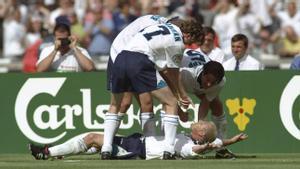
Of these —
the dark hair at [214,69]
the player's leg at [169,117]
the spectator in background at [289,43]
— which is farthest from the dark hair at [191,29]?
the spectator in background at [289,43]

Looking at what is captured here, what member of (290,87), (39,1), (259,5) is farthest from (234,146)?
(39,1)

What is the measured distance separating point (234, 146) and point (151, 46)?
345 cm

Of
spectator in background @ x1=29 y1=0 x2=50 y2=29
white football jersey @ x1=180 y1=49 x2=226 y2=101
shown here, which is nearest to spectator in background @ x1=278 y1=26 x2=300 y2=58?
spectator in background @ x1=29 y1=0 x2=50 y2=29

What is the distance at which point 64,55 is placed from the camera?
61.3ft

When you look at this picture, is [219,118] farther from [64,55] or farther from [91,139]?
[64,55]

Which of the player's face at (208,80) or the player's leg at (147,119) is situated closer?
the player's face at (208,80)

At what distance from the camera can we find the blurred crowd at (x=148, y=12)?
24688 millimetres

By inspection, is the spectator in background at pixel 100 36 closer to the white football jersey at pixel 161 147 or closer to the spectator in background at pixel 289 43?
the spectator in background at pixel 289 43

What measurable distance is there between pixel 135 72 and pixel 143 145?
974 mm

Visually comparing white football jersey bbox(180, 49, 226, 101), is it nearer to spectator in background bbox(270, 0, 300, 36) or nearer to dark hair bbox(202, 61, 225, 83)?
dark hair bbox(202, 61, 225, 83)

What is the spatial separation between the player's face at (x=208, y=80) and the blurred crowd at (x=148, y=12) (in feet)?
28.8

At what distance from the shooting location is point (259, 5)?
83.7 ft

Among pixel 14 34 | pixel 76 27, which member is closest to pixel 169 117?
pixel 76 27

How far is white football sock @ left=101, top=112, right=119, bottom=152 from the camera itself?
1471 cm
